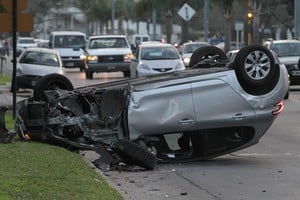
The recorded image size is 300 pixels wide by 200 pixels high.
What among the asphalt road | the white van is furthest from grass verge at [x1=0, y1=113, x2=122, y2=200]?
the white van

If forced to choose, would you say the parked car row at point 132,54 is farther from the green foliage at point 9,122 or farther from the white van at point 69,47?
the green foliage at point 9,122

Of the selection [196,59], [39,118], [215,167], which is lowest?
[215,167]

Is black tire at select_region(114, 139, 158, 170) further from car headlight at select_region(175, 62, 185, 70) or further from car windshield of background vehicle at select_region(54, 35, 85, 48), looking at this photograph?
car windshield of background vehicle at select_region(54, 35, 85, 48)

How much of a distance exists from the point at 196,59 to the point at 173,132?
2.90 m

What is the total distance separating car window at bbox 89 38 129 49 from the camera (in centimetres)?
3316

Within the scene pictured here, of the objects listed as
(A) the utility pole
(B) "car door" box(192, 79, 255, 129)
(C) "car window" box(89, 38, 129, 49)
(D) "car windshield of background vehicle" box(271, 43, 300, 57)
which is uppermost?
(A) the utility pole

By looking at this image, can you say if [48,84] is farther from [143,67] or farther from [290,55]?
[290,55]

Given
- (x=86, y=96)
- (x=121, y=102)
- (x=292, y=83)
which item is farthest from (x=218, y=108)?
(x=292, y=83)

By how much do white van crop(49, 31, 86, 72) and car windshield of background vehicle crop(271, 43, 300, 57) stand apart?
646 inches

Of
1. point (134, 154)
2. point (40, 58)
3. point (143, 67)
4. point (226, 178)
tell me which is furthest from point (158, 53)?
point (226, 178)

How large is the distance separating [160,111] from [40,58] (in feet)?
50.6

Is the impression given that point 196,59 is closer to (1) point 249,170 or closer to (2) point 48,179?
(1) point 249,170

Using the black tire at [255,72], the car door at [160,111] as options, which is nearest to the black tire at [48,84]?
the car door at [160,111]

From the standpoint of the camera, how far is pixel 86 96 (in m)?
10.9
